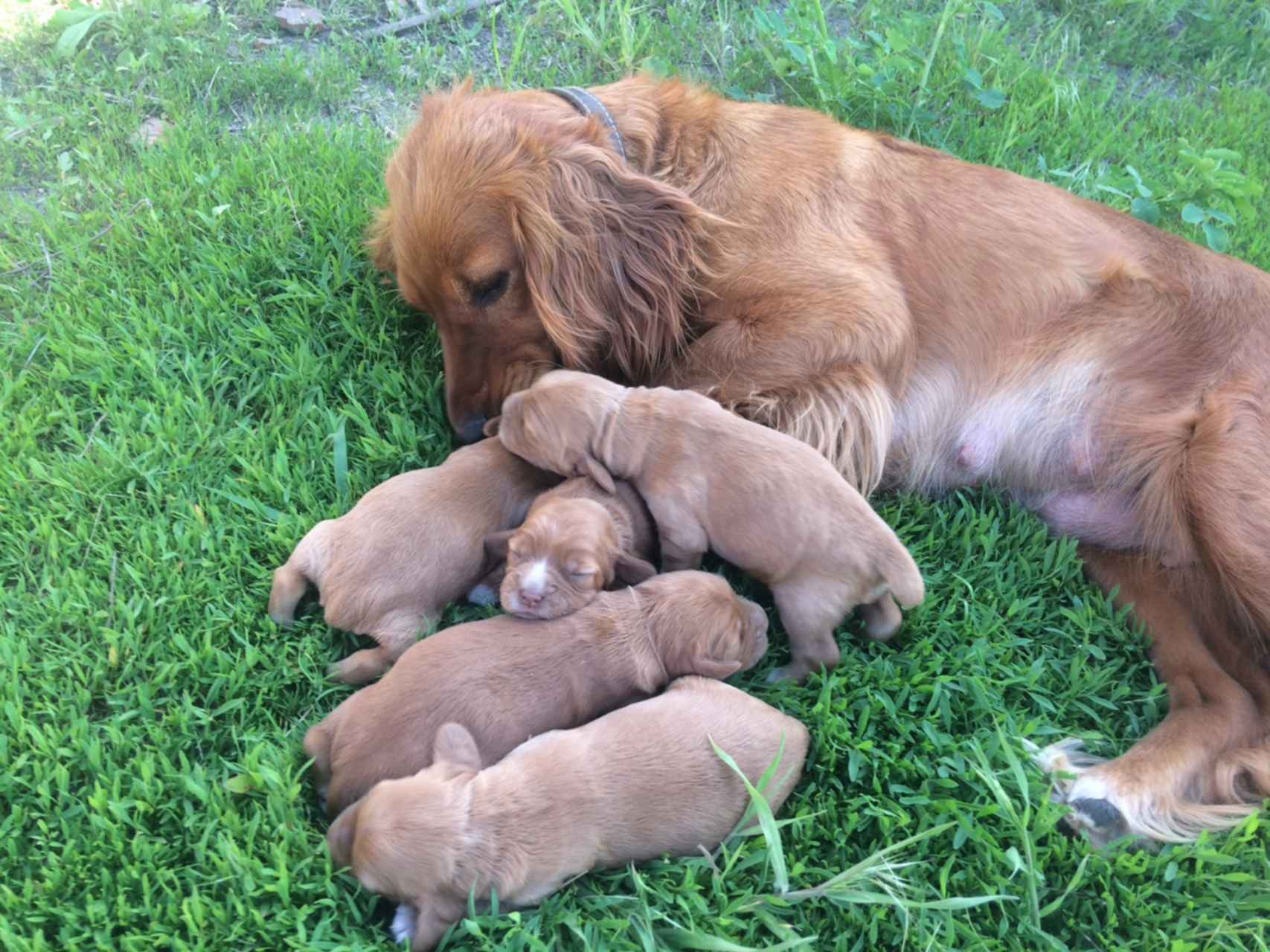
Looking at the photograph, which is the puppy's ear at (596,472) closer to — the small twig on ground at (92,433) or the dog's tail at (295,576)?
the dog's tail at (295,576)

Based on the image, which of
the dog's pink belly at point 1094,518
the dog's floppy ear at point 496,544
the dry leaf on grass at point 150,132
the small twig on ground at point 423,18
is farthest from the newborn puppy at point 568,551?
the small twig on ground at point 423,18

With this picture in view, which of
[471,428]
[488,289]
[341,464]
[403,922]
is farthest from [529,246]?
[403,922]

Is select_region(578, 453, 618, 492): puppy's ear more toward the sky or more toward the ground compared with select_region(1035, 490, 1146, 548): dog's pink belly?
more toward the sky

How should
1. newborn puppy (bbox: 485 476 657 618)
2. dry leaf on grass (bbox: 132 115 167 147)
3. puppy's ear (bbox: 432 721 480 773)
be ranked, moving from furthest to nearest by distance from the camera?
dry leaf on grass (bbox: 132 115 167 147) → newborn puppy (bbox: 485 476 657 618) → puppy's ear (bbox: 432 721 480 773)

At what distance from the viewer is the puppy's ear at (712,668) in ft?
6.95

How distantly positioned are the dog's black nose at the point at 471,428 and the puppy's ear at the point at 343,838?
119 cm

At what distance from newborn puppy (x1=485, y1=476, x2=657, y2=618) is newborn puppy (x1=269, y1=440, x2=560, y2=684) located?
100 mm

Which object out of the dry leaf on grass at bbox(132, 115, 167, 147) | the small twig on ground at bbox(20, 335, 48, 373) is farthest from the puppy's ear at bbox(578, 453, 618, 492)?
the dry leaf on grass at bbox(132, 115, 167, 147)

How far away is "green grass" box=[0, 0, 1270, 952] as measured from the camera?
5.97 ft

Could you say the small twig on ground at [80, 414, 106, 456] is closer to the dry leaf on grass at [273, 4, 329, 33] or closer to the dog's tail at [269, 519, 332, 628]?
the dog's tail at [269, 519, 332, 628]

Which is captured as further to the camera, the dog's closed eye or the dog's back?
the dog's closed eye

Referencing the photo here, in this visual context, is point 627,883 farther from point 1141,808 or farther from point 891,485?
point 891,485

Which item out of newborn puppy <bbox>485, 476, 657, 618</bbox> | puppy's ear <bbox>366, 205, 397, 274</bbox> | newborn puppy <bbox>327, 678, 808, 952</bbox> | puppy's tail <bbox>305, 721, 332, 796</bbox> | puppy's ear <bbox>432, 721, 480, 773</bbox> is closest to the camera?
newborn puppy <bbox>327, 678, 808, 952</bbox>

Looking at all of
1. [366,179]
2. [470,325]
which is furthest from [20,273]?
[470,325]
